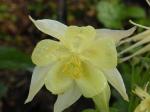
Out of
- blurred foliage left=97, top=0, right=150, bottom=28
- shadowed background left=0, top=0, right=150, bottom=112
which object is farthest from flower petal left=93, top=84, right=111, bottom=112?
blurred foliage left=97, top=0, right=150, bottom=28

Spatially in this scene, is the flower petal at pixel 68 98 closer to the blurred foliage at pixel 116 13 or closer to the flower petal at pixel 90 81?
the flower petal at pixel 90 81

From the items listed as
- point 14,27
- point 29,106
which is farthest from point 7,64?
point 14,27

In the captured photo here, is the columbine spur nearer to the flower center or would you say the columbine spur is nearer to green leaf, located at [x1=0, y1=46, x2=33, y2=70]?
the flower center

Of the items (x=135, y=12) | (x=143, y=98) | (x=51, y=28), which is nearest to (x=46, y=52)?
(x=51, y=28)

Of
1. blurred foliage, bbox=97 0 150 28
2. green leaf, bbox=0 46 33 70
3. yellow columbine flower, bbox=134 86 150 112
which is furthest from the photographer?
blurred foliage, bbox=97 0 150 28

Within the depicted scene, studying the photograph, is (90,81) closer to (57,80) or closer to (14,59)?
(57,80)

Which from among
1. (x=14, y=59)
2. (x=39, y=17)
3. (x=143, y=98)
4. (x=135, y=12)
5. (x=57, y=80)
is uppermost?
(x=143, y=98)
